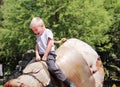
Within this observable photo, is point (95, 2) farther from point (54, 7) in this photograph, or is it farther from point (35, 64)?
point (35, 64)

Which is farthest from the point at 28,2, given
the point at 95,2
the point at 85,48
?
the point at 85,48

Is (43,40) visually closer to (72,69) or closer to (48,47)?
(48,47)

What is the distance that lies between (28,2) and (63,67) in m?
16.9

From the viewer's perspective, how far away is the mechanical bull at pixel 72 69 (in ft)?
24.9

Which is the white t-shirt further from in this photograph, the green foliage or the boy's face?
the green foliage

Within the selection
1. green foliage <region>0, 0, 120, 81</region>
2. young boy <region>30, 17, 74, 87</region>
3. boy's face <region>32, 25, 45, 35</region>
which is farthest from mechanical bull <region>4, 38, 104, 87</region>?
green foliage <region>0, 0, 120, 81</region>

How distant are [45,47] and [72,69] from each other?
872 millimetres

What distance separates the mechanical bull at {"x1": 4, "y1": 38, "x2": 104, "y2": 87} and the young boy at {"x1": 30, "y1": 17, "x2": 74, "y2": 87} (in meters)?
0.11

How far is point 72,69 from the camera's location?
28.2 feet

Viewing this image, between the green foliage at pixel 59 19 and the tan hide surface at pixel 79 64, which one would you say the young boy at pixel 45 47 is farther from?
the green foliage at pixel 59 19

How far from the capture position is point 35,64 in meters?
7.92

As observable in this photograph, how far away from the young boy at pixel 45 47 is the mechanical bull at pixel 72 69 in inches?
4.3

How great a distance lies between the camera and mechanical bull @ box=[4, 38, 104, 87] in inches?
299

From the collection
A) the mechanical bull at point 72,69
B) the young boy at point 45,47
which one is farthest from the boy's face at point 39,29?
the mechanical bull at point 72,69
